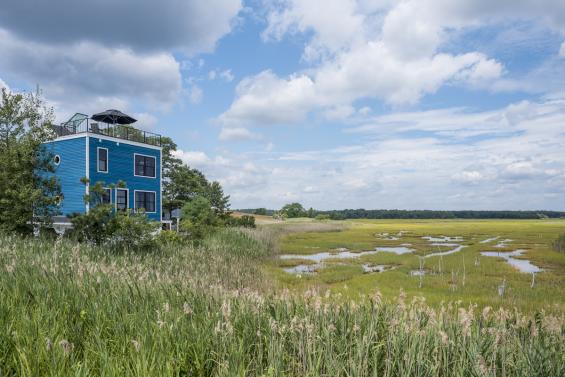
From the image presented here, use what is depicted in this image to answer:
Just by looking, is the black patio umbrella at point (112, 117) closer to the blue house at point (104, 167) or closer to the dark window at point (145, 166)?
the blue house at point (104, 167)

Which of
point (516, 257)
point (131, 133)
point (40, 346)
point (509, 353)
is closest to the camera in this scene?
point (40, 346)

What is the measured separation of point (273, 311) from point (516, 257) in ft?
95.7

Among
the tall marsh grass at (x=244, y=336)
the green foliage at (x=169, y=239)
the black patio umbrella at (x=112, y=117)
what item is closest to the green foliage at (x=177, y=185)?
the black patio umbrella at (x=112, y=117)

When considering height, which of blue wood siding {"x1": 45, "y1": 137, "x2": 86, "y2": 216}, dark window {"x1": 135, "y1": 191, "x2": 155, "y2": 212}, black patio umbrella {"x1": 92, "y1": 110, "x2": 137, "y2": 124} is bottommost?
dark window {"x1": 135, "y1": 191, "x2": 155, "y2": 212}

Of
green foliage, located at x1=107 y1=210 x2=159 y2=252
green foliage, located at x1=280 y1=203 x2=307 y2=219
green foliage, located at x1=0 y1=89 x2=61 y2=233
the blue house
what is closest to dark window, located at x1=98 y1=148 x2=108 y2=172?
the blue house

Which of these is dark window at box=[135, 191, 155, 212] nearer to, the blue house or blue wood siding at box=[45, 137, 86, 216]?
the blue house

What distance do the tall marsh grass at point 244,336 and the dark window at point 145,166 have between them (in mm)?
29067

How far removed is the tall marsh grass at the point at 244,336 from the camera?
13.5 ft

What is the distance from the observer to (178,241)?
21172 millimetres

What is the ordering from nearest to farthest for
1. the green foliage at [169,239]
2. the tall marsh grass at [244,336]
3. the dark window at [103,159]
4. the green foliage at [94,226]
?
the tall marsh grass at [244,336]
the green foliage at [94,226]
the green foliage at [169,239]
the dark window at [103,159]

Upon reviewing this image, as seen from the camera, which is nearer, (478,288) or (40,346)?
(40,346)

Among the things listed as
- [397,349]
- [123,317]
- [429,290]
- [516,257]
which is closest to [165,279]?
[123,317]

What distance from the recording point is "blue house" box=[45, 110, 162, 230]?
98.1ft

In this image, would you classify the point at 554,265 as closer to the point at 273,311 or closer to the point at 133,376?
the point at 273,311
